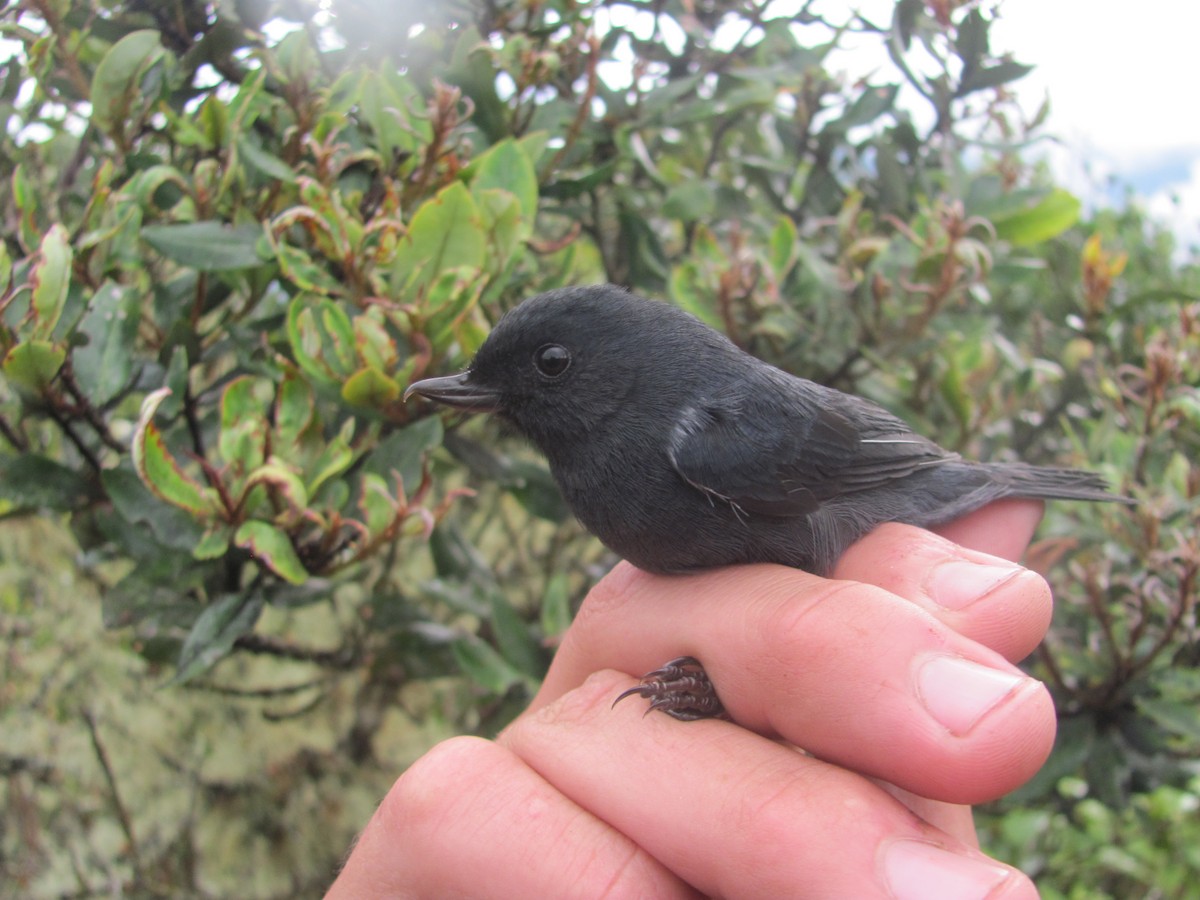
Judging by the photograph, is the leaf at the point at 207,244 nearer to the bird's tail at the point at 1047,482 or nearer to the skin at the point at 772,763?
the skin at the point at 772,763

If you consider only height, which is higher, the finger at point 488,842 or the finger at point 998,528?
the finger at point 998,528

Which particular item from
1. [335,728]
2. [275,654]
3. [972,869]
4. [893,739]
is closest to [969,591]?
[893,739]

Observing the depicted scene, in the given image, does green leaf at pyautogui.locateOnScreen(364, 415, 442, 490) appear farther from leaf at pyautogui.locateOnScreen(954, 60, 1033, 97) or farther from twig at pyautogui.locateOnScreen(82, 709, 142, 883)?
leaf at pyautogui.locateOnScreen(954, 60, 1033, 97)

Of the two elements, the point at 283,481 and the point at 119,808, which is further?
the point at 119,808

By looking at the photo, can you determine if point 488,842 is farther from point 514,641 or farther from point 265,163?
point 265,163

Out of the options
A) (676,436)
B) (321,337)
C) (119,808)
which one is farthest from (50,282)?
(119,808)

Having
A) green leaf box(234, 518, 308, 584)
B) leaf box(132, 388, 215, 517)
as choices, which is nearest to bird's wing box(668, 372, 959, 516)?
green leaf box(234, 518, 308, 584)

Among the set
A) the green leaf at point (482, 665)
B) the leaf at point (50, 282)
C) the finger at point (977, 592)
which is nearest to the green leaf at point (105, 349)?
the leaf at point (50, 282)
